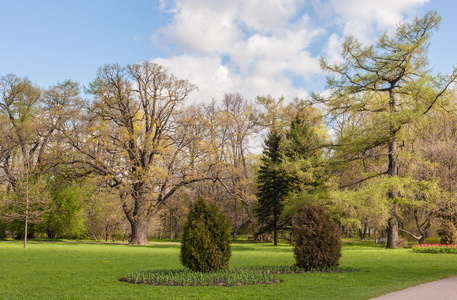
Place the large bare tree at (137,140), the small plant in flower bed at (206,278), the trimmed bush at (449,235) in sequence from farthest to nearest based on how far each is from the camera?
the large bare tree at (137,140)
the trimmed bush at (449,235)
the small plant in flower bed at (206,278)

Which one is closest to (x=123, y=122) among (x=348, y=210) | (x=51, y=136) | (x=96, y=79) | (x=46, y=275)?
(x=96, y=79)

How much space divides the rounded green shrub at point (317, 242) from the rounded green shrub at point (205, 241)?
228 cm

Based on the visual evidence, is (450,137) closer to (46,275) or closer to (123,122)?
(123,122)

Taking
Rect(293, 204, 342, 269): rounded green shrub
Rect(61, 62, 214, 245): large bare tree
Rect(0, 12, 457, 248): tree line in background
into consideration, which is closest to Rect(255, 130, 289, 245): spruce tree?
Rect(0, 12, 457, 248): tree line in background

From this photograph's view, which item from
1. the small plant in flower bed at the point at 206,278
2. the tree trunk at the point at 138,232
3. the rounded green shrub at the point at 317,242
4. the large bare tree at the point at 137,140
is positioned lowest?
the tree trunk at the point at 138,232

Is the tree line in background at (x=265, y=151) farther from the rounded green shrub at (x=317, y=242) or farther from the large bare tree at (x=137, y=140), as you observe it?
the rounded green shrub at (x=317, y=242)

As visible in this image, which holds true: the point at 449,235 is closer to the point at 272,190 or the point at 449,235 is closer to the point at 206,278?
the point at 272,190

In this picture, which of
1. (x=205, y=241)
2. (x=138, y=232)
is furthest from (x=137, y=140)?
(x=205, y=241)

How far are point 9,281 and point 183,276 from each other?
13.7ft

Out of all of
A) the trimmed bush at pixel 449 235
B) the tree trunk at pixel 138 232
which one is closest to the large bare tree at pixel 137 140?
the tree trunk at pixel 138 232

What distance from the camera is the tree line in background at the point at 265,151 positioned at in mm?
22016

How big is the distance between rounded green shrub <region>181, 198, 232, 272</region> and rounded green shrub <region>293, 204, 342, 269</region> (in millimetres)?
2276

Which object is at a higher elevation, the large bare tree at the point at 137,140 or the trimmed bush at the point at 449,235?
the large bare tree at the point at 137,140

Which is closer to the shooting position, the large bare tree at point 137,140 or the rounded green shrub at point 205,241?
the rounded green shrub at point 205,241
